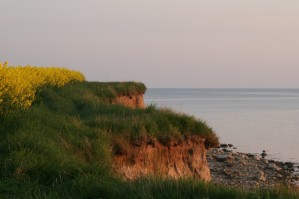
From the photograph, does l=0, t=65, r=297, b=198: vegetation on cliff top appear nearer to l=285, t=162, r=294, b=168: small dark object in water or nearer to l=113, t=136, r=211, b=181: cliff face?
l=113, t=136, r=211, b=181: cliff face

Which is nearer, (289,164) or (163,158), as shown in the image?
(163,158)

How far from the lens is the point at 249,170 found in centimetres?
3098

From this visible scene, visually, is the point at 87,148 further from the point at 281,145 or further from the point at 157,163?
the point at 281,145

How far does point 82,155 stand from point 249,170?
70.2ft

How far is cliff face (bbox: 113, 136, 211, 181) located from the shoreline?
26.7ft

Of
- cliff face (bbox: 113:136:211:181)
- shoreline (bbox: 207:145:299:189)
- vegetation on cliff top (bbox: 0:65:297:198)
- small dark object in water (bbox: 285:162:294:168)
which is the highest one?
vegetation on cliff top (bbox: 0:65:297:198)

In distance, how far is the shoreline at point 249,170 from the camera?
89.4 feet

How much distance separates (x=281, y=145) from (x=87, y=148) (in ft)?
109

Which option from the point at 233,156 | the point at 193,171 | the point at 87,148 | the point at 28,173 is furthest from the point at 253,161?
the point at 28,173

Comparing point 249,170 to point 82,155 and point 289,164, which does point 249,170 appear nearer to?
point 289,164

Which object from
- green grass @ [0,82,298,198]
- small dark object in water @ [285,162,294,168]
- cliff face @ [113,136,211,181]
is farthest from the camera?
small dark object in water @ [285,162,294,168]

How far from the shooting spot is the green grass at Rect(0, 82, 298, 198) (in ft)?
26.8

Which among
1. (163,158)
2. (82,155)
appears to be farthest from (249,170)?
(82,155)

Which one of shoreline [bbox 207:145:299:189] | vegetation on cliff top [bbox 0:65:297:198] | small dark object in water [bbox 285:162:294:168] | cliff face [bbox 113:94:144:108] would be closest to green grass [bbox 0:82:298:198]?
vegetation on cliff top [bbox 0:65:297:198]
